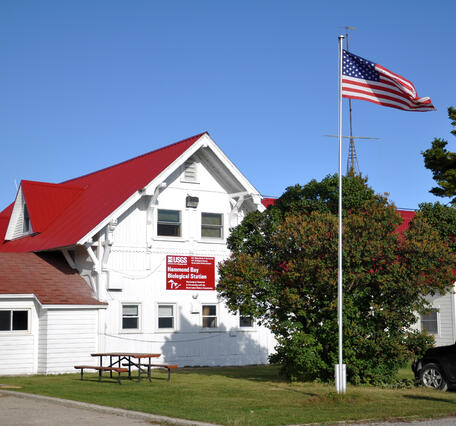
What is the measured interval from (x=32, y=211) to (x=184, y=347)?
893cm

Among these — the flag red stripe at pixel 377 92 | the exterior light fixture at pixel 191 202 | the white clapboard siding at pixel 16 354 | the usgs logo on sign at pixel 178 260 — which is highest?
the flag red stripe at pixel 377 92

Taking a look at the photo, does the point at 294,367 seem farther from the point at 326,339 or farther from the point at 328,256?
the point at 328,256

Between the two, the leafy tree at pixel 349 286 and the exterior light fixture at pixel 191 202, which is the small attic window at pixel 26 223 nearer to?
the exterior light fixture at pixel 191 202

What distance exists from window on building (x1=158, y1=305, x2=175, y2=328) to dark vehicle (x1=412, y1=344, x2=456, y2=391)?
11.4m

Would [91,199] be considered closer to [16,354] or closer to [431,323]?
[16,354]

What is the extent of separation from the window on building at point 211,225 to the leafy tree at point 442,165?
467 inches

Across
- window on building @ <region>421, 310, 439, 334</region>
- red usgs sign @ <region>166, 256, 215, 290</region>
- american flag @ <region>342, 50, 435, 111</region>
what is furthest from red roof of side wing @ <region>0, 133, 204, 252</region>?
window on building @ <region>421, 310, 439, 334</region>

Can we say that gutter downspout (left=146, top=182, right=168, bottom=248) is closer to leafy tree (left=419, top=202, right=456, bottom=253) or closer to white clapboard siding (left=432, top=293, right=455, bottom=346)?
leafy tree (left=419, top=202, right=456, bottom=253)

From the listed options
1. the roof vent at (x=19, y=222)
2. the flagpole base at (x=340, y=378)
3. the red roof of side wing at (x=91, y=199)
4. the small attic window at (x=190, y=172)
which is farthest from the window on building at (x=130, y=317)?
the flagpole base at (x=340, y=378)

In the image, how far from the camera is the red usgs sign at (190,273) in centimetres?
2825

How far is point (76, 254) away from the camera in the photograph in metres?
27.8

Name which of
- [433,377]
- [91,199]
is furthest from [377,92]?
[91,199]

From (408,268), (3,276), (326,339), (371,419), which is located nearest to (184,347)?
(3,276)

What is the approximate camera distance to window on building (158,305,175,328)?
2796 centimetres
